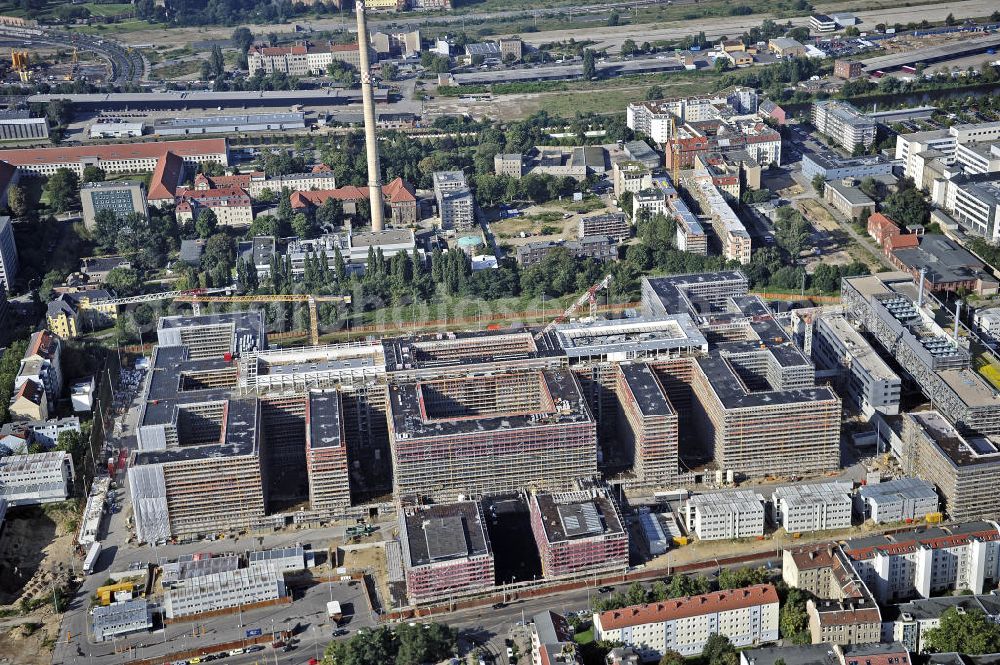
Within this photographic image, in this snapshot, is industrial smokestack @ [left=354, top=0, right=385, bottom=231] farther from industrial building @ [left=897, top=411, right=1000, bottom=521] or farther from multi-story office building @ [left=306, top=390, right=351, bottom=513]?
industrial building @ [left=897, top=411, right=1000, bottom=521]

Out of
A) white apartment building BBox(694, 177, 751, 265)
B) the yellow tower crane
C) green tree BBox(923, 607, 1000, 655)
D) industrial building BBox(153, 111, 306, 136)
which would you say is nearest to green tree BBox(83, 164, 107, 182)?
industrial building BBox(153, 111, 306, 136)

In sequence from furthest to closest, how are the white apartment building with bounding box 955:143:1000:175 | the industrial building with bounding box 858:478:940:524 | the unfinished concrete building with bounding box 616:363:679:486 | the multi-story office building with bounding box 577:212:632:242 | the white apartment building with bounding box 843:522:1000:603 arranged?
the white apartment building with bounding box 955:143:1000:175
the multi-story office building with bounding box 577:212:632:242
the unfinished concrete building with bounding box 616:363:679:486
the industrial building with bounding box 858:478:940:524
the white apartment building with bounding box 843:522:1000:603

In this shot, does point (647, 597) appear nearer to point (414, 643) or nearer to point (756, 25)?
point (414, 643)

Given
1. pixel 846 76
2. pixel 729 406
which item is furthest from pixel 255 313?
pixel 846 76

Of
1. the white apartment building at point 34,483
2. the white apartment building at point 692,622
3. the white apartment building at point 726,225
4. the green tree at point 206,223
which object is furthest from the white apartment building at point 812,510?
the green tree at point 206,223

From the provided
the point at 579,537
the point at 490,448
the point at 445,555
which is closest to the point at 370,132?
the point at 490,448

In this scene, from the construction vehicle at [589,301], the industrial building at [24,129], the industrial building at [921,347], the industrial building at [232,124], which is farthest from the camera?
the industrial building at [232,124]

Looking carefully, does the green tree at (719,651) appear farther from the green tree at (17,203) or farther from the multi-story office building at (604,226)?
the green tree at (17,203)
